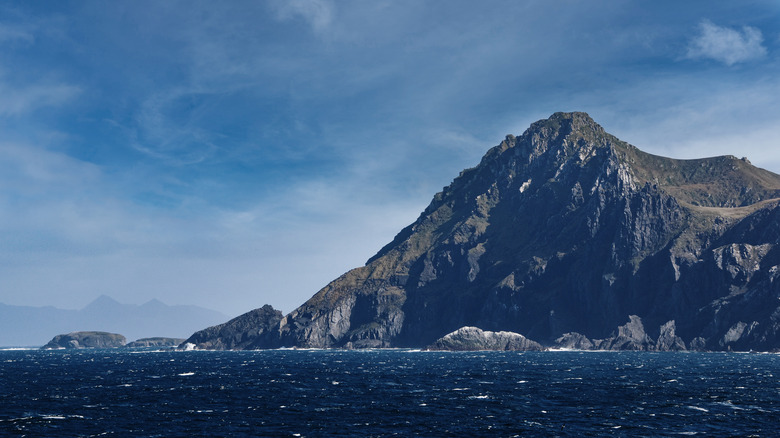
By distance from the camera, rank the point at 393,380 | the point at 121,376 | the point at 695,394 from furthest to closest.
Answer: the point at 121,376 < the point at 393,380 < the point at 695,394

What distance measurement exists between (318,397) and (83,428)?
1678 inches

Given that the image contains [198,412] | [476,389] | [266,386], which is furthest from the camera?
[266,386]

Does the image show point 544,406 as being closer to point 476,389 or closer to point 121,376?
point 476,389

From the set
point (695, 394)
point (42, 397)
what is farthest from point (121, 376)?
point (695, 394)

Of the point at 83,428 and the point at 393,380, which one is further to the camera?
the point at 393,380

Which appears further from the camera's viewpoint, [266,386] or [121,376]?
[121,376]

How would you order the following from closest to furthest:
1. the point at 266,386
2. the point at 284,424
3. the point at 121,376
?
the point at 284,424
the point at 266,386
the point at 121,376

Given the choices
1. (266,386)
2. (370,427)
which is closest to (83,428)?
(370,427)

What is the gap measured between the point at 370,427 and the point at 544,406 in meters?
31.4

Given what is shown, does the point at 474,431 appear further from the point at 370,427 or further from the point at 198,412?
the point at 198,412

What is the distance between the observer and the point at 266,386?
450ft

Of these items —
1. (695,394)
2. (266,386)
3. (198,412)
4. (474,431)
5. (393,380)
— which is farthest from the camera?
(393,380)

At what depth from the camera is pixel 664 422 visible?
82.4 m

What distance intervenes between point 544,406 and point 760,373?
90.8m
